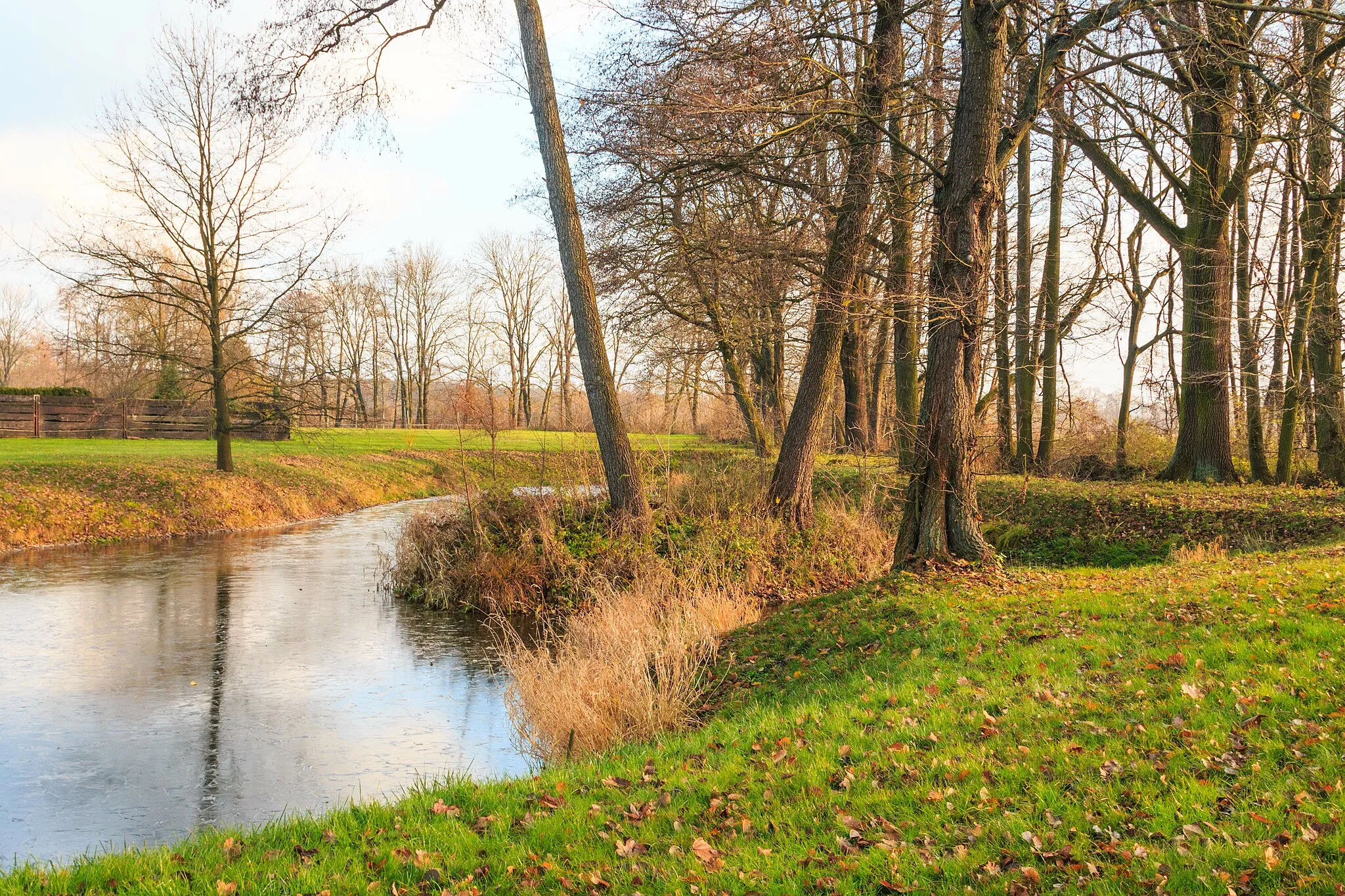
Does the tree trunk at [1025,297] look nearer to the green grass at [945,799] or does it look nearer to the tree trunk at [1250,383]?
the tree trunk at [1250,383]

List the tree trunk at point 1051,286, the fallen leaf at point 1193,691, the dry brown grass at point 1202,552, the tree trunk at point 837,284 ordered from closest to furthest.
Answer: the fallen leaf at point 1193,691, the dry brown grass at point 1202,552, the tree trunk at point 837,284, the tree trunk at point 1051,286

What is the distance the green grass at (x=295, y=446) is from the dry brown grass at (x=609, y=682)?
4270mm

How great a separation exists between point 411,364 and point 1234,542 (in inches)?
1967

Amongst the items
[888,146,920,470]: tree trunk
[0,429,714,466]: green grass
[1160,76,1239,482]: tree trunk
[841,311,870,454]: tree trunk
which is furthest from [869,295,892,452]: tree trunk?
[1160,76,1239,482]: tree trunk

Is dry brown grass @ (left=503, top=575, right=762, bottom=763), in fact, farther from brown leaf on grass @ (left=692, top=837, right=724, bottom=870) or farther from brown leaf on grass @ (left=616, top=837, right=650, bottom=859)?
brown leaf on grass @ (left=692, top=837, right=724, bottom=870)

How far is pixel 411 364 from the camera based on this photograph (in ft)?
183

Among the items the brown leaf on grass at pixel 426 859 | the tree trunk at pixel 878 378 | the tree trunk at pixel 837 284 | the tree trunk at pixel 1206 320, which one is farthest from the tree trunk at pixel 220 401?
the tree trunk at pixel 1206 320

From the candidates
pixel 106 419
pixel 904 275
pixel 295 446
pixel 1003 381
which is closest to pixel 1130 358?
pixel 1003 381

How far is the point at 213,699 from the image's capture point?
880 centimetres

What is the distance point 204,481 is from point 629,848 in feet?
63.5

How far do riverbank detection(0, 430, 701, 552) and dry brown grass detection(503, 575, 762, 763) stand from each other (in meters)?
4.66

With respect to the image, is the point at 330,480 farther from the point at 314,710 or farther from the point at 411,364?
the point at 411,364

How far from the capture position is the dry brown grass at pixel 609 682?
23.7ft

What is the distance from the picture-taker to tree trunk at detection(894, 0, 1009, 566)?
386 inches
